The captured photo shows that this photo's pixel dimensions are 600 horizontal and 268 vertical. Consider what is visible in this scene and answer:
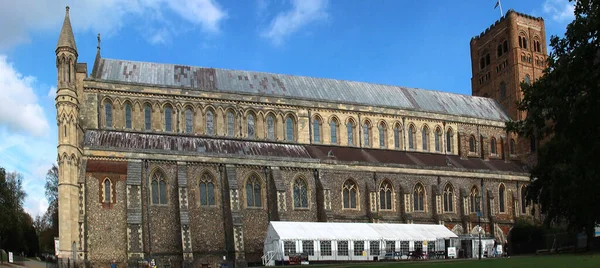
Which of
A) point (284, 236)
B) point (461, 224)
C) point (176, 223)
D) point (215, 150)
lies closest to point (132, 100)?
point (215, 150)

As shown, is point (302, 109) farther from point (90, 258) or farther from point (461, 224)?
point (90, 258)

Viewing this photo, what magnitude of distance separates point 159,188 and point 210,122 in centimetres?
848

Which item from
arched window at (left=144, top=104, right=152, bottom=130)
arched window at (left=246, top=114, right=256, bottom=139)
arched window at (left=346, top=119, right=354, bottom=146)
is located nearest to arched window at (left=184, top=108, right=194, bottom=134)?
arched window at (left=144, top=104, right=152, bottom=130)

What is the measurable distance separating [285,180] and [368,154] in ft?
31.1

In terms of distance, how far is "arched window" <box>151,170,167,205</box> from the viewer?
158 ft

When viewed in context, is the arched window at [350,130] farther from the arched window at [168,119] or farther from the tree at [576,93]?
the tree at [576,93]

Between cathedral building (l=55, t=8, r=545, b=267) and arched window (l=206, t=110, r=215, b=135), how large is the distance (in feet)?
0.27

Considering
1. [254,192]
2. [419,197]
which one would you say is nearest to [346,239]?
[254,192]

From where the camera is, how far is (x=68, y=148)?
1800 inches

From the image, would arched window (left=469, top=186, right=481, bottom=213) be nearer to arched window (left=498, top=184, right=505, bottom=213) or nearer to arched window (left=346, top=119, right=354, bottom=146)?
arched window (left=498, top=184, right=505, bottom=213)

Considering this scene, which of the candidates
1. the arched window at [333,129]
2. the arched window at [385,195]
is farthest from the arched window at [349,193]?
the arched window at [333,129]

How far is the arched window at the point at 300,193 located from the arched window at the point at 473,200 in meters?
15.0

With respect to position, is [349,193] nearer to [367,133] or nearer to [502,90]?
[367,133]

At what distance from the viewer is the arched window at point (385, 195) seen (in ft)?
182
